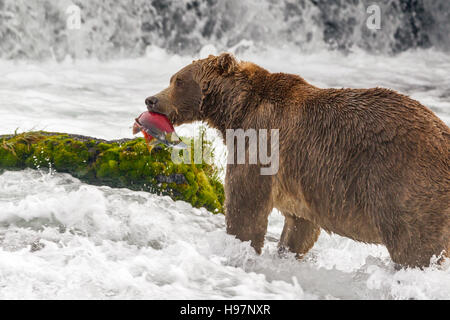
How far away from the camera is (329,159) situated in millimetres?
4785

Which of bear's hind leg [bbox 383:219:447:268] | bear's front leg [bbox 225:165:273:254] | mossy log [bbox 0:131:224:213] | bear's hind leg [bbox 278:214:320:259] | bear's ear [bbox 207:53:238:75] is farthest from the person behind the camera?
mossy log [bbox 0:131:224:213]

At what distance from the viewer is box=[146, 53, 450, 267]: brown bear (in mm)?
4398

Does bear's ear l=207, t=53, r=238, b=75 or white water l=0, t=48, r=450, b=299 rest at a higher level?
bear's ear l=207, t=53, r=238, b=75

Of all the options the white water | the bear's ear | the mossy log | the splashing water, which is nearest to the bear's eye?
the bear's ear

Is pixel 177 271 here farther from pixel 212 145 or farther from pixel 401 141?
pixel 212 145

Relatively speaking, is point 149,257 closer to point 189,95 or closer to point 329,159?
point 189,95

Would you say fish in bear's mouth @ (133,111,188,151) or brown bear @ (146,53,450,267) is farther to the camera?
fish in bear's mouth @ (133,111,188,151)

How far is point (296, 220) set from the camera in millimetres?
5586

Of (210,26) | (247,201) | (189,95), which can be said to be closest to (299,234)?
(247,201)

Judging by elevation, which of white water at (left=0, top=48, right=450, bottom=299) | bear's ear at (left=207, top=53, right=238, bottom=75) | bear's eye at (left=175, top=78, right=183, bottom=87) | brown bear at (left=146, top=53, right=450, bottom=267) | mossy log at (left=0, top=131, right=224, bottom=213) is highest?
bear's ear at (left=207, top=53, right=238, bottom=75)

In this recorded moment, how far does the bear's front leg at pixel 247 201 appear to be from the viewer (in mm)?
5066

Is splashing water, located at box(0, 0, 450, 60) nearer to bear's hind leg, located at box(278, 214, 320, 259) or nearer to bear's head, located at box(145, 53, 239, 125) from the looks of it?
bear's head, located at box(145, 53, 239, 125)

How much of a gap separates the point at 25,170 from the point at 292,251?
359 cm
